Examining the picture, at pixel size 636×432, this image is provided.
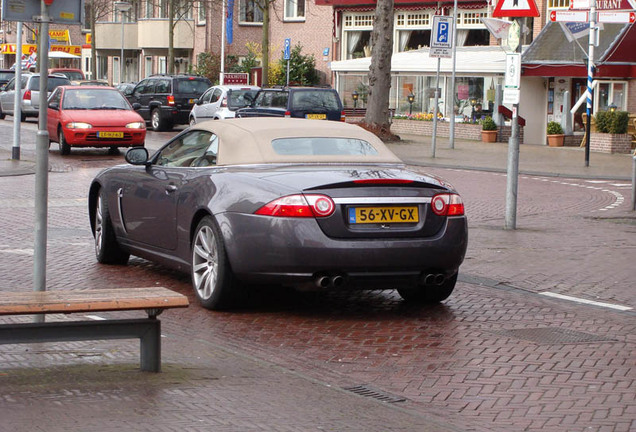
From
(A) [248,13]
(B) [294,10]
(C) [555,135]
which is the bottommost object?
(C) [555,135]

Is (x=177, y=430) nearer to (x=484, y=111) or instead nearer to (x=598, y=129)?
(x=598, y=129)

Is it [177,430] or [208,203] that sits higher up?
[208,203]

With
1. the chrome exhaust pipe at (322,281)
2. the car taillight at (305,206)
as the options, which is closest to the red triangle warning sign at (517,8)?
the car taillight at (305,206)

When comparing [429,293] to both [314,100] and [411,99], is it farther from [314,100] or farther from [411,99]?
[411,99]

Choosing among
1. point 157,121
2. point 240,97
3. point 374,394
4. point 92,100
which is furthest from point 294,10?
point 374,394

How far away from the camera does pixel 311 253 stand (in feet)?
25.8

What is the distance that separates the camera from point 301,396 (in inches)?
236

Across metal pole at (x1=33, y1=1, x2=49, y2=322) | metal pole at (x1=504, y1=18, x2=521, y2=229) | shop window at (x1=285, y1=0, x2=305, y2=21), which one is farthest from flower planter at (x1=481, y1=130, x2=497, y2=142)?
metal pole at (x1=33, y1=1, x2=49, y2=322)

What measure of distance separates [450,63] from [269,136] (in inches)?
1198

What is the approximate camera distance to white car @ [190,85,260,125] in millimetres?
33219

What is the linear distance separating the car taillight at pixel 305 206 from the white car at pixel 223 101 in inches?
985

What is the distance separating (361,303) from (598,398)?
318 cm

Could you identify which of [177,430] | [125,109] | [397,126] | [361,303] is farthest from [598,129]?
[177,430]

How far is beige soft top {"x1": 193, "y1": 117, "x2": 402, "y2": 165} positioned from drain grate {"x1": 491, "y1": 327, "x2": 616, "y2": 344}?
71.0 inches
